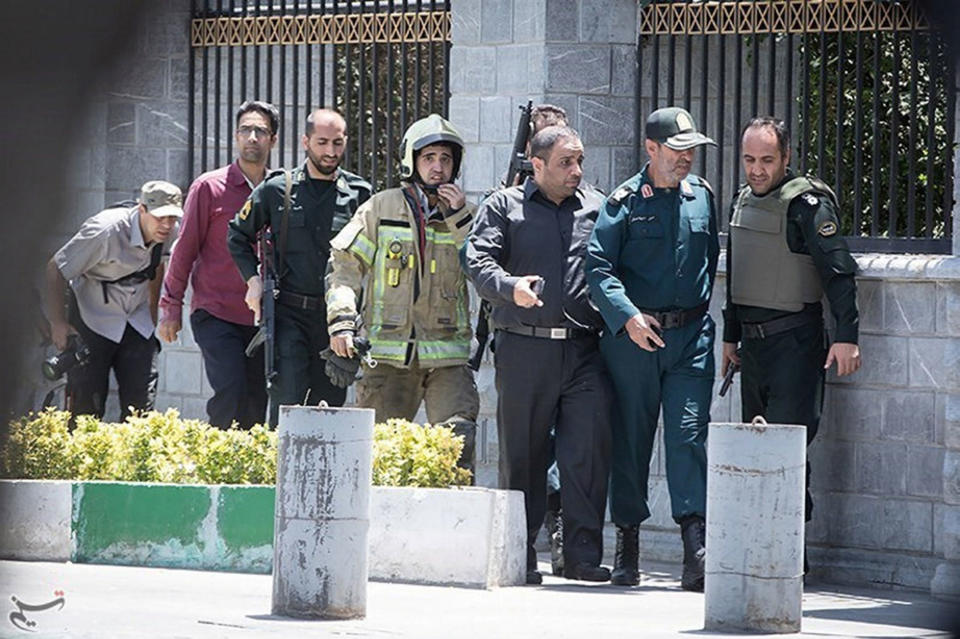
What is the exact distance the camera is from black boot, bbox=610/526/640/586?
24.4ft

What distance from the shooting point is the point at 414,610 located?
623 cm

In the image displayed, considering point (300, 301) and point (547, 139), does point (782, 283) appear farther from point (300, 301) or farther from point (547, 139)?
point (300, 301)

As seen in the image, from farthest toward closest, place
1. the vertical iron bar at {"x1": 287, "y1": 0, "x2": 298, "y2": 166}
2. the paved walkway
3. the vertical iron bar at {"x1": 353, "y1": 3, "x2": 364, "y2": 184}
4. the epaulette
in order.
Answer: the vertical iron bar at {"x1": 287, "y1": 0, "x2": 298, "y2": 166}, the vertical iron bar at {"x1": 353, "y1": 3, "x2": 364, "y2": 184}, the epaulette, the paved walkway

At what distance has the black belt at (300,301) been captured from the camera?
28.0 ft

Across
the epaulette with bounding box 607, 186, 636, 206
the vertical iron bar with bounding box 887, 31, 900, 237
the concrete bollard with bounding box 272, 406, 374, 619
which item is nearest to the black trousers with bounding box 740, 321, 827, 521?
the vertical iron bar with bounding box 887, 31, 900, 237

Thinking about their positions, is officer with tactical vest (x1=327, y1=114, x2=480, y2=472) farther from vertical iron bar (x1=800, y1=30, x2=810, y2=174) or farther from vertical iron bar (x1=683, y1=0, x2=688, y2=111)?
vertical iron bar (x1=800, y1=30, x2=810, y2=174)

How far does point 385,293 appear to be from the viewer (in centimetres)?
788

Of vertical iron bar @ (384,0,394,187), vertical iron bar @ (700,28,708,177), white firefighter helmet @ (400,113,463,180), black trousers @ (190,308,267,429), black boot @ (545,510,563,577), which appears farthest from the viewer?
vertical iron bar @ (384,0,394,187)

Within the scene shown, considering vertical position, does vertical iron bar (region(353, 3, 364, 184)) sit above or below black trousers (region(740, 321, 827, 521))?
above

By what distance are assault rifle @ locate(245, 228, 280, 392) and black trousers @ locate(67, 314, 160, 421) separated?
1369mm

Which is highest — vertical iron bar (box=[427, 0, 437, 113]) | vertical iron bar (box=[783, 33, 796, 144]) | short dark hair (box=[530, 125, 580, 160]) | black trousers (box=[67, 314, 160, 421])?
vertical iron bar (box=[427, 0, 437, 113])

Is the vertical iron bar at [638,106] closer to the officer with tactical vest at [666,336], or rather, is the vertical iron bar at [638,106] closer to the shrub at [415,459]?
the officer with tactical vest at [666,336]

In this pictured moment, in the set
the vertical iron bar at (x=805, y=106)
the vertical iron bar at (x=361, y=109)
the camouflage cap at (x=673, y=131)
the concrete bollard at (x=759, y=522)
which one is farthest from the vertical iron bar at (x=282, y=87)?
the concrete bollard at (x=759, y=522)

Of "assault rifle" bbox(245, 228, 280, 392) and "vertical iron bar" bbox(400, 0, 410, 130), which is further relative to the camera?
"vertical iron bar" bbox(400, 0, 410, 130)
